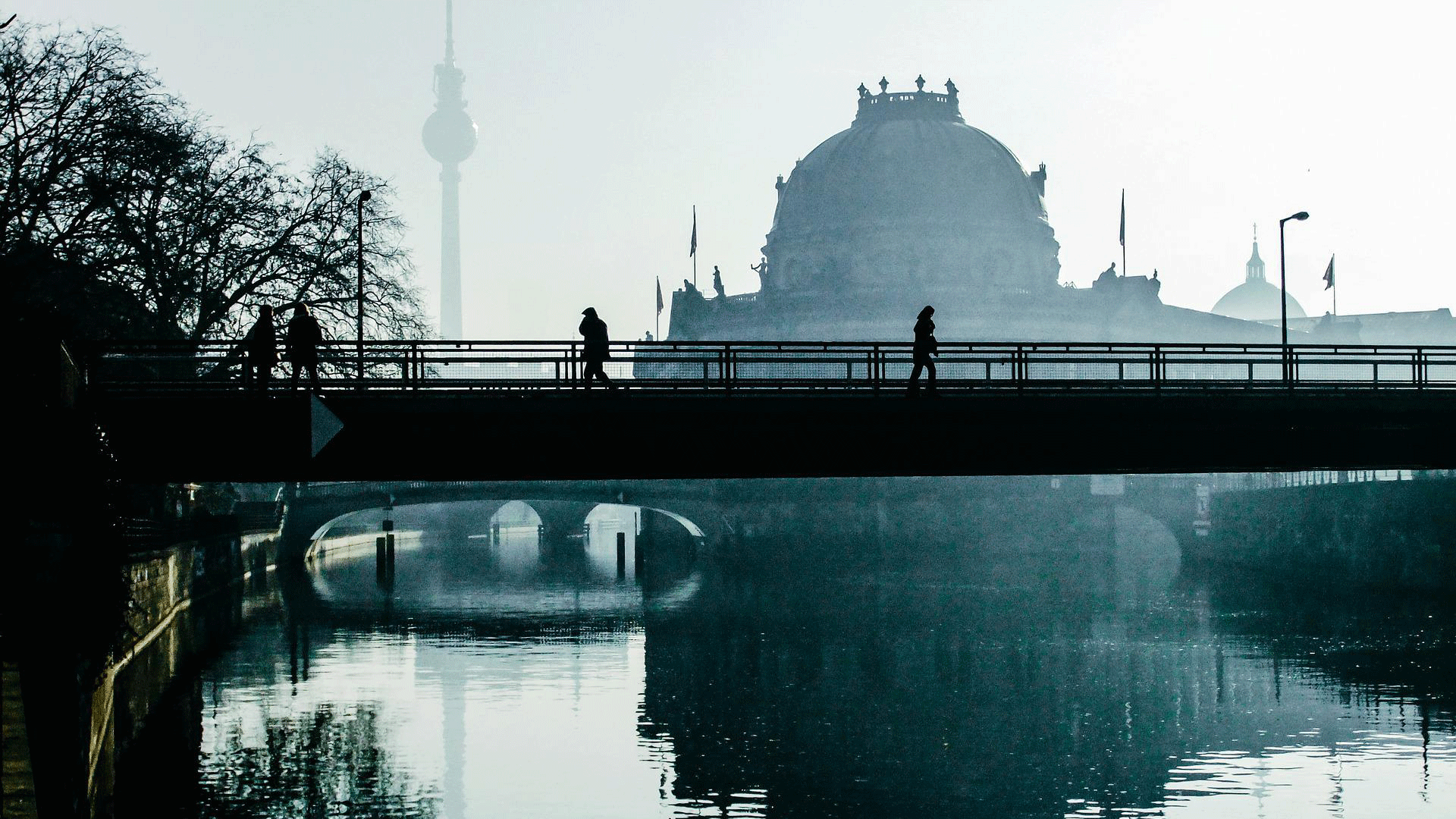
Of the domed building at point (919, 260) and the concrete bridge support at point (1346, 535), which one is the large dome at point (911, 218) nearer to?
the domed building at point (919, 260)

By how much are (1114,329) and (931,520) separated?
44.9 m

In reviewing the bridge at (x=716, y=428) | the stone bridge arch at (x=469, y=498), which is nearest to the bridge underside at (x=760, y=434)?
the bridge at (x=716, y=428)

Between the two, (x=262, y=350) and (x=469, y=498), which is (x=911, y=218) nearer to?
(x=469, y=498)

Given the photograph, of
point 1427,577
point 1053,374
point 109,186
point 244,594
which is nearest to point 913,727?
point 109,186

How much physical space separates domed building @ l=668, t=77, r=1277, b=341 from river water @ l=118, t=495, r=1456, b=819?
6050cm

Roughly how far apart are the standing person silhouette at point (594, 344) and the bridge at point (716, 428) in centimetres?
36

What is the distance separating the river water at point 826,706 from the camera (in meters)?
30.7

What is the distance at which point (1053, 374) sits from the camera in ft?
349

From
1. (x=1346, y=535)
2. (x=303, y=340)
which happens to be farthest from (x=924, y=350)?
(x=1346, y=535)

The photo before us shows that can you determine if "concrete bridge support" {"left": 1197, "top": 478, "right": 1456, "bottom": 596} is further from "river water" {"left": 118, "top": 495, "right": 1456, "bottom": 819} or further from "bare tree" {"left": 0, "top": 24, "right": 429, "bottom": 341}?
"bare tree" {"left": 0, "top": 24, "right": 429, "bottom": 341}

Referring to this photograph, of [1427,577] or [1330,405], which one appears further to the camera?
[1427,577]

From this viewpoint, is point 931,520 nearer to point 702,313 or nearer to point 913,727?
point 702,313

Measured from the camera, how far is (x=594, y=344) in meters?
31.6

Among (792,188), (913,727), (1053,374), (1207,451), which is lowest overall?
(913,727)
